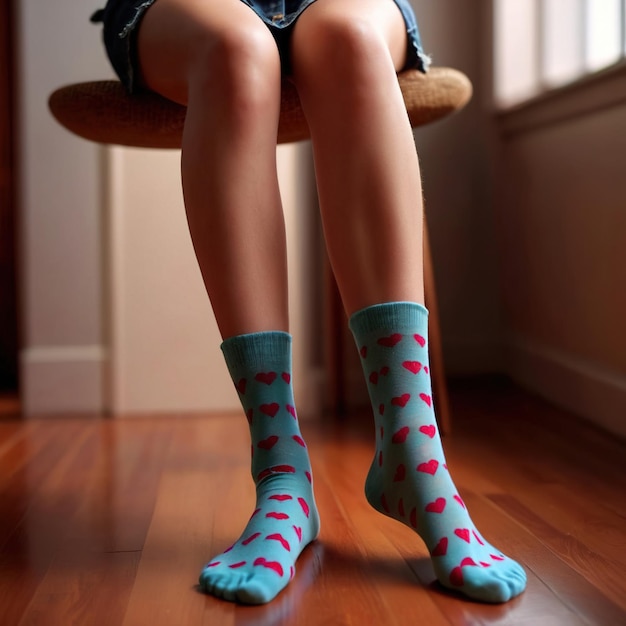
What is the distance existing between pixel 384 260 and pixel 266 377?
0.15 metres

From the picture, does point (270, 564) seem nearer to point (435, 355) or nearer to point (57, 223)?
point (435, 355)

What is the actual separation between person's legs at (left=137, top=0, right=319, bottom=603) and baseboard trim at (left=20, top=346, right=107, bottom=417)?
2.86ft

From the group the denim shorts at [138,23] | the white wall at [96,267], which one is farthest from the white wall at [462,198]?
the denim shorts at [138,23]

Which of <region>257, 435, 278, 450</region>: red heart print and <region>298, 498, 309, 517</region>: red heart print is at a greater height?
<region>257, 435, 278, 450</region>: red heart print

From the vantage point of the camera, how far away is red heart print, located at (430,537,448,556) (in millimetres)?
679

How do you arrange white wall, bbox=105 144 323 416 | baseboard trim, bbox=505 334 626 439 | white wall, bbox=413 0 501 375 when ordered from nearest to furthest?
baseboard trim, bbox=505 334 626 439
white wall, bbox=105 144 323 416
white wall, bbox=413 0 501 375

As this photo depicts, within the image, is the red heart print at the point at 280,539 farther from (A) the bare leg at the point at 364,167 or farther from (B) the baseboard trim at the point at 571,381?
(B) the baseboard trim at the point at 571,381

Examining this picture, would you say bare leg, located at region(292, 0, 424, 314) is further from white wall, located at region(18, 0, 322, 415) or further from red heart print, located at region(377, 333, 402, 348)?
white wall, located at region(18, 0, 322, 415)

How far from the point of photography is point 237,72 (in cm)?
75

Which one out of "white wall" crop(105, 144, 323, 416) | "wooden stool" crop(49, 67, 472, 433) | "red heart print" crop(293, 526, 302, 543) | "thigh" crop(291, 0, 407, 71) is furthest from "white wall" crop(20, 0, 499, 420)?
"red heart print" crop(293, 526, 302, 543)

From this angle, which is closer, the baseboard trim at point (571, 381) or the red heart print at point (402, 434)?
the red heart print at point (402, 434)

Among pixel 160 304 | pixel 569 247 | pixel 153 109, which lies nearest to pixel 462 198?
pixel 569 247

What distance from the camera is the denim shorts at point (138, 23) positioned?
85 centimetres

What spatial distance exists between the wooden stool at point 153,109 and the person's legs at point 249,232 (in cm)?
24
